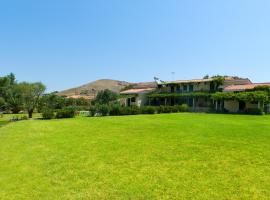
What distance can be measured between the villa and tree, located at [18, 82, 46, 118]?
16.2m

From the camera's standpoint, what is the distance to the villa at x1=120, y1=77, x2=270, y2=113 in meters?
39.9

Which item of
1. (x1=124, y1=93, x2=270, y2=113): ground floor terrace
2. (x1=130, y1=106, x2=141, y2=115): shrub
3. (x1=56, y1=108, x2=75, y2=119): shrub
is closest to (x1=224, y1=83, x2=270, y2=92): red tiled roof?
(x1=124, y1=93, x2=270, y2=113): ground floor terrace

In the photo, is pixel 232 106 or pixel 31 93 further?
pixel 31 93

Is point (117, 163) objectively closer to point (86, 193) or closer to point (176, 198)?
point (86, 193)

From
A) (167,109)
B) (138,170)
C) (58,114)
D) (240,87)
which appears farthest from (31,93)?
(138,170)

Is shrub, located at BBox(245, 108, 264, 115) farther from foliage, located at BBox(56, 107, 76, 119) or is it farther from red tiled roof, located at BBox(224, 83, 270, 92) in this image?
foliage, located at BBox(56, 107, 76, 119)

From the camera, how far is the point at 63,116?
33.7m

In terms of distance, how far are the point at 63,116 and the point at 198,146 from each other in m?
25.0

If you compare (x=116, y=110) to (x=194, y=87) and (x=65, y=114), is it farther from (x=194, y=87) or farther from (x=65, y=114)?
(x=194, y=87)

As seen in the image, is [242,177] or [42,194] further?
[242,177]

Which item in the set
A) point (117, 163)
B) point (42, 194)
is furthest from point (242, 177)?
point (42, 194)

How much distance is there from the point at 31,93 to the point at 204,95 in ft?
90.2

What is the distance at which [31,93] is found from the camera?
44312 millimetres

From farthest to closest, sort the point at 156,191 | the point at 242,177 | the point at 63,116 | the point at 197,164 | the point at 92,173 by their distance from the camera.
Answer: the point at 63,116
the point at 197,164
the point at 92,173
the point at 242,177
the point at 156,191
